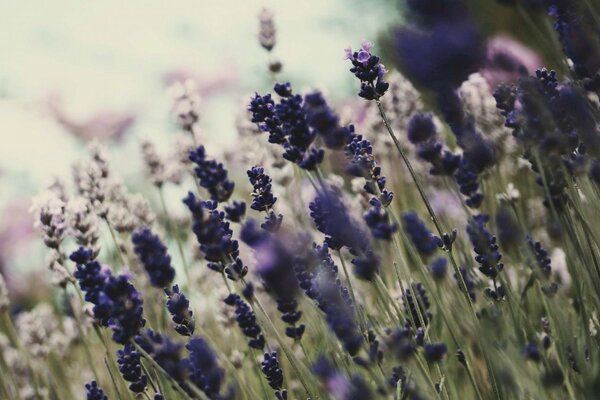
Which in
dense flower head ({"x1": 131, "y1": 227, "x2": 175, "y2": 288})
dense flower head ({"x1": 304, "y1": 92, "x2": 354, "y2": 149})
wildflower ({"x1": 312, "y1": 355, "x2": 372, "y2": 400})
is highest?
dense flower head ({"x1": 304, "y1": 92, "x2": 354, "y2": 149})

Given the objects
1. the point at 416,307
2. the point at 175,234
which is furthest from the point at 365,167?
the point at 175,234

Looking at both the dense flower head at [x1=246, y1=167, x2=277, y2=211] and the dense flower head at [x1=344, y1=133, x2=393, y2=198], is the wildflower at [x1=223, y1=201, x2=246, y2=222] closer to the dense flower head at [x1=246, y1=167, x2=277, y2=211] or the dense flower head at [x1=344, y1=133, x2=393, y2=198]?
the dense flower head at [x1=246, y1=167, x2=277, y2=211]

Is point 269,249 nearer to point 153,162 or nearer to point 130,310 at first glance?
point 130,310

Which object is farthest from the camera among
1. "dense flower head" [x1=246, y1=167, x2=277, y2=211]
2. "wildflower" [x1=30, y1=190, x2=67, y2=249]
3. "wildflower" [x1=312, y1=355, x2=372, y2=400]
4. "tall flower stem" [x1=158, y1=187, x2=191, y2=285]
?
"tall flower stem" [x1=158, y1=187, x2=191, y2=285]

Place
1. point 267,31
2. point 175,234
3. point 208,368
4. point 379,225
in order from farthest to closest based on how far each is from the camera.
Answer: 1. point 175,234
2. point 267,31
3. point 379,225
4. point 208,368

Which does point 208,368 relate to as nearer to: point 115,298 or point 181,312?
point 115,298

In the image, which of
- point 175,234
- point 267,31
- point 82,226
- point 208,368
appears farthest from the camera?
point 175,234

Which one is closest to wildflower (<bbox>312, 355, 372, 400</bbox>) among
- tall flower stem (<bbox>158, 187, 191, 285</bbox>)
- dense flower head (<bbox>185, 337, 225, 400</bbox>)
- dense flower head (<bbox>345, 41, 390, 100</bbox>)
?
dense flower head (<bbox>185, 337, 225, 400</bbox>)
